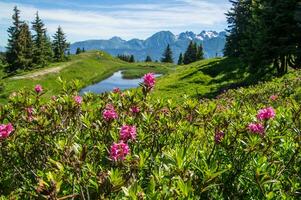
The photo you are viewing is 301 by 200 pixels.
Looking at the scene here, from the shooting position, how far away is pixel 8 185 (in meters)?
6.75

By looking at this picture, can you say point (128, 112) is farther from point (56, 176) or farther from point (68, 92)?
point (56, 176)

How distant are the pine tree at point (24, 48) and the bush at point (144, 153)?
75.3 meters

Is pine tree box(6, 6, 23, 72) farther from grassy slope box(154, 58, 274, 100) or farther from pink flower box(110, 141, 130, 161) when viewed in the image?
pink flower box(110, 141, 130, 161)

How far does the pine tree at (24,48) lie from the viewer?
3157 inches

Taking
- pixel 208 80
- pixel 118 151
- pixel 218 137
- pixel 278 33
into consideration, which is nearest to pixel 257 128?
pixel 218 137

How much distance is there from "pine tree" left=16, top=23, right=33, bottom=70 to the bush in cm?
7530

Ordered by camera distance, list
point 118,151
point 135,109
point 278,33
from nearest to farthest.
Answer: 1. point 118,151
2. point 135,109
3. point 278,33

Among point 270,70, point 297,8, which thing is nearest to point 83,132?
point 297,8

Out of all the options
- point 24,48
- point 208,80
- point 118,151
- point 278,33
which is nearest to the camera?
point 118,151

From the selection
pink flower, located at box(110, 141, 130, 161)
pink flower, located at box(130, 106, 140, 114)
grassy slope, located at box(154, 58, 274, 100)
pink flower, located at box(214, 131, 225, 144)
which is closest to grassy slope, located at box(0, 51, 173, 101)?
grassy slope, located at box(154, 58, 274, 100)

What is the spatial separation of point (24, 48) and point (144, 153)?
265 feet

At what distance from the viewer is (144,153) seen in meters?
5.12

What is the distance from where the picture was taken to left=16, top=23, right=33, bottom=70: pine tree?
263 ft

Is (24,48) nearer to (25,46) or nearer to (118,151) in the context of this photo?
(25,46)
